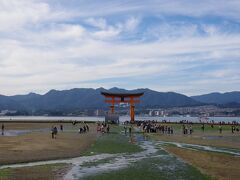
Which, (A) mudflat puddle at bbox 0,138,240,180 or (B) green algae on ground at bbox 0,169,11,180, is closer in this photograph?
(B) green algae on ground at bbox 0,169,11,180

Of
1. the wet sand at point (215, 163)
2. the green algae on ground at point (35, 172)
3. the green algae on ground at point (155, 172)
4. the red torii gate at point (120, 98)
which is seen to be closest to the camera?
the green algae on ground at point (35, 172)

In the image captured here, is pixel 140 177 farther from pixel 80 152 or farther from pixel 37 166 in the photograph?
pixel 80 152

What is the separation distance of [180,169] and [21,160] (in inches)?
471

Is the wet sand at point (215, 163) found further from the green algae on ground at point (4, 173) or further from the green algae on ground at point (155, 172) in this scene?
the green algae on ground at point (4, 173)

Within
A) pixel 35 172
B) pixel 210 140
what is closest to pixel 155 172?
pixel 35 172

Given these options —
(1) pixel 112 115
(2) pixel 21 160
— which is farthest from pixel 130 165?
(1) pixel 112 115

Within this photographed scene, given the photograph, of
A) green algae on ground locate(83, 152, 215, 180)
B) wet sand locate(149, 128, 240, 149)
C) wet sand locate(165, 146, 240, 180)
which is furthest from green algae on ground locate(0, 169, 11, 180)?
wet sand locate(149, 128, 240, 149)

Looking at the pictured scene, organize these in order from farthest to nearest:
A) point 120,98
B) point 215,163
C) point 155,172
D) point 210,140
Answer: point 120,98, point 210,140, point 215,163, point 155,172

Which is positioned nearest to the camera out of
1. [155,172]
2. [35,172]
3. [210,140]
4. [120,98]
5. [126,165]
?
[35,172]

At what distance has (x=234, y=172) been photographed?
25.9 m

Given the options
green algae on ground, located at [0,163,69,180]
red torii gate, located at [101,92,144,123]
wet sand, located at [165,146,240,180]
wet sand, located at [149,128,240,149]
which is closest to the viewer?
green algae on ground, located at [0,163,69,180]

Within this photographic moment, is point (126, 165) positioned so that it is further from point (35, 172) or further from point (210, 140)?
point (210, 140)

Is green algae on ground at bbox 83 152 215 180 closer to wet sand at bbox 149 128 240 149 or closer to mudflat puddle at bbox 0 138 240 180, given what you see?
mudflat puddle at bbox 0 138 240 180

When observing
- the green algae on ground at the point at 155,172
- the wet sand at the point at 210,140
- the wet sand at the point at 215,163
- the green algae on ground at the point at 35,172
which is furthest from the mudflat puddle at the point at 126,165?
the wet sand at the point at 210,140
